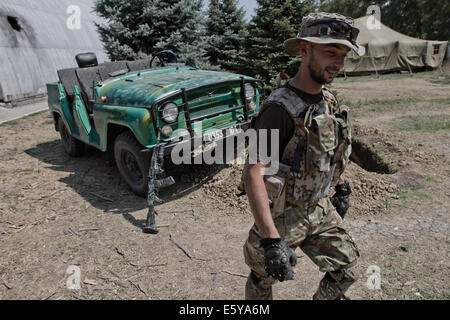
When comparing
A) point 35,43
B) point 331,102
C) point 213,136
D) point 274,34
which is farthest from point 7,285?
Result: point 35,43

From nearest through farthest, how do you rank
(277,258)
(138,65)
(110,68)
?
(277,258)
(110,68)
(138,65)

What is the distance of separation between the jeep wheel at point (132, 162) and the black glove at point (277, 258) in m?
2.43

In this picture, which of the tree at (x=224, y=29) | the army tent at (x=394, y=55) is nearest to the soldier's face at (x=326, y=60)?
the tree at (x=224, y=29)

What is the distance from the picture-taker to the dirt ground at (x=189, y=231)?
273cm

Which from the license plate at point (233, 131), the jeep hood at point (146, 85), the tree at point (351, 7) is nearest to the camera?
the jeep hood at point (146, 85)

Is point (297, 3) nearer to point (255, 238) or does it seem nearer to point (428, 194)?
point (428, 194)

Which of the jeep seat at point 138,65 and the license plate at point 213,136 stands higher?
the jeep seat at point 138,65

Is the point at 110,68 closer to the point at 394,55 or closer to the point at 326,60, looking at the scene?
the point at 326,60

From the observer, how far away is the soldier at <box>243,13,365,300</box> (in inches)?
65.7

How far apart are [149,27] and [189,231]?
25.7ft

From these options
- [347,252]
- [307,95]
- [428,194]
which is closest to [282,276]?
[347,252]

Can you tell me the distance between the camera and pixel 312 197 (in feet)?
6.34

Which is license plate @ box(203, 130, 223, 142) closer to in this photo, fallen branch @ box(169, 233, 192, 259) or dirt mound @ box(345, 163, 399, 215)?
fallen branch @ box(169, 233, 192, 259)

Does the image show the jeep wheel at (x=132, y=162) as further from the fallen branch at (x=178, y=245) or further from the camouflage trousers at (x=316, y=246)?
the camouflage trousers at (x=316, y=246)
